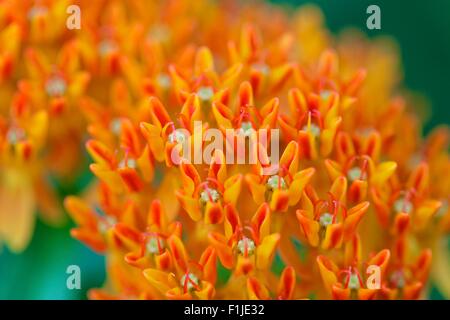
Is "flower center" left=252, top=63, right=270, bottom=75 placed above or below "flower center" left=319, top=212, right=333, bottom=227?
above

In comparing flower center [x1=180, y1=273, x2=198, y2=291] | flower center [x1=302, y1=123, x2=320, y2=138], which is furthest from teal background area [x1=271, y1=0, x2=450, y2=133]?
flower center [x1=180, y1=273, x2=198, y2=291]

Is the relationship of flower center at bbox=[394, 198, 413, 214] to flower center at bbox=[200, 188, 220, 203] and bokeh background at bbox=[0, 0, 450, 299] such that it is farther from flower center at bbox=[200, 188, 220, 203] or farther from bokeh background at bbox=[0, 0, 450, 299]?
bokeh background at bbox=[0, 0, 450, 299]

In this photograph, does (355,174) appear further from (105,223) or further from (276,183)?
(105,223)

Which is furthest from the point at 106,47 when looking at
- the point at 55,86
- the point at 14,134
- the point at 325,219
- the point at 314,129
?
the point at 325,219

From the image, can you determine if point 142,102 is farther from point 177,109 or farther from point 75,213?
point 75,213

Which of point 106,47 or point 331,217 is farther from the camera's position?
point 106,47

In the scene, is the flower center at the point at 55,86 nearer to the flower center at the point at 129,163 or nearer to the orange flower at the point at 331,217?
the flower center at the point at 129,163
